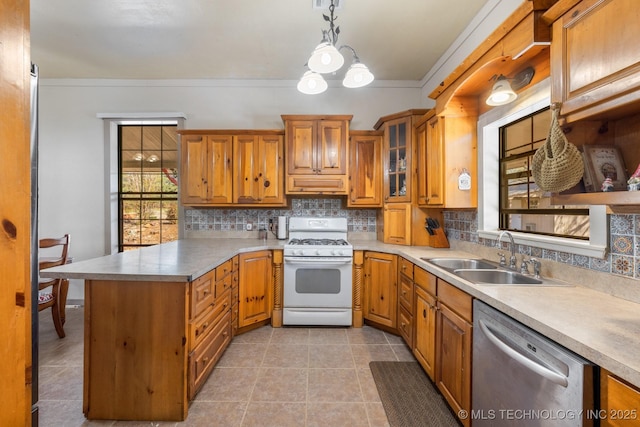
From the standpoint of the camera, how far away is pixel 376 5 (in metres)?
2.11

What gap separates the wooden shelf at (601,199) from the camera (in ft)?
2.94

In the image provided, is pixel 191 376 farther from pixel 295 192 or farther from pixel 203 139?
pixel 203 139

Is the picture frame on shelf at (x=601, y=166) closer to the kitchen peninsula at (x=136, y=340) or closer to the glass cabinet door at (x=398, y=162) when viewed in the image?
the kitchen peninsula at (x=136, y=340)

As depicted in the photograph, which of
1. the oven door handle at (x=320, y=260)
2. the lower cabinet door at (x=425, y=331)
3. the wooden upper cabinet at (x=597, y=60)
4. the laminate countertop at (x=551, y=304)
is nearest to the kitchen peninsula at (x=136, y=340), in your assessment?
the laminate countertop at (x=551, y=304)

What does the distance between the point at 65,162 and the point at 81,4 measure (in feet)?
6.66

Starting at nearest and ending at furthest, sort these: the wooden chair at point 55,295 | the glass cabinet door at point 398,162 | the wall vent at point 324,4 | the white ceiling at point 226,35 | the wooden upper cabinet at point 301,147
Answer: the wall vent at point 324,4 < the white ceiling at point 226,35 < the wooden chair at point 55,295 < the glass cabinet door at point 398,162 < the wooden upper cabinet at point 301,147

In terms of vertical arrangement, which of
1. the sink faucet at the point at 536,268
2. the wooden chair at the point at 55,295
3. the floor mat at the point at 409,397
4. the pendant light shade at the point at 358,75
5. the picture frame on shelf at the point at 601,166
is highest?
the pendant light shade at the point at 358,75

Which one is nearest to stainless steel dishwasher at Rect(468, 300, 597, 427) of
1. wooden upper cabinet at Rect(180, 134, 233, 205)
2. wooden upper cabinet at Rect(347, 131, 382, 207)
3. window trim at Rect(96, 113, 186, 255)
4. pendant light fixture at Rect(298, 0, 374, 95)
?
pendant light fixture at Rect(298, 0, 374, 95)

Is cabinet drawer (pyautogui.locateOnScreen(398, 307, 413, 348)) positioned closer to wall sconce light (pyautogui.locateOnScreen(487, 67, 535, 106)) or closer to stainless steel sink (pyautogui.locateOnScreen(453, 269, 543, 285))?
stainless steel sink (pyautogui.locateOnScreen(453, 269, 543, 285))

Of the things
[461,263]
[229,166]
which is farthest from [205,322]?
[461,263]

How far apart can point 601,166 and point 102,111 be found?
4.64 metres

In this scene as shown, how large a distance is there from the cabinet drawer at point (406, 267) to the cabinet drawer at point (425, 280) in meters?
0.08

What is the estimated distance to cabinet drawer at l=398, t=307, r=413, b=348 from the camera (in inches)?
89.5

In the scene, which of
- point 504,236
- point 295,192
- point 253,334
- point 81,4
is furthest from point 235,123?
point 504,236
